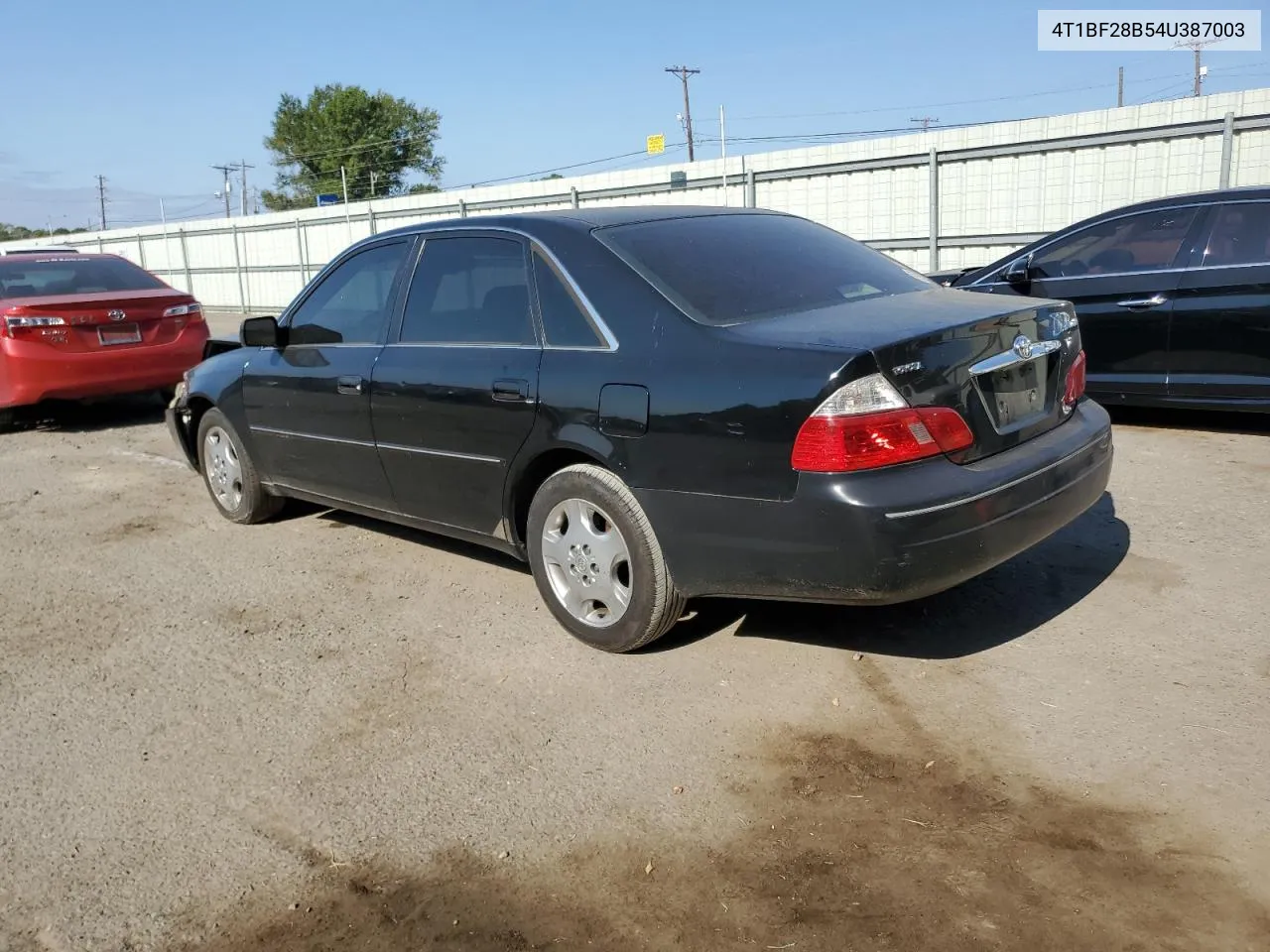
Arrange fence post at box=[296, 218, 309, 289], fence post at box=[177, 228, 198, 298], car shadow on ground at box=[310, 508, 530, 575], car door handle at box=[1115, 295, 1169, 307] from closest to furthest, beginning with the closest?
1. car shadow on ground at box=[310, 508, 530, 575]
2. car door handle at box=[1115, 295, 1169, 307]
3. fence post at box=[296, 218, 309, 289]
4. fence post at box=[177, 228, 198, 298]

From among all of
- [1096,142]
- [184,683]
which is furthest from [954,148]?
[184,683]

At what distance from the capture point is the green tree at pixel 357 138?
76.8 meters

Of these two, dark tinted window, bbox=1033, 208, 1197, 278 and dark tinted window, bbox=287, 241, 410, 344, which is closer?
dark tinted window, bbox=287, 241, 410, 344

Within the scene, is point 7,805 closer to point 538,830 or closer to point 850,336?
point 538,830

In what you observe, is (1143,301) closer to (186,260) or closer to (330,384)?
(330,384)

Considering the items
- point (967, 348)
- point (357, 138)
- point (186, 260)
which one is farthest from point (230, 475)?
point (357, 138)

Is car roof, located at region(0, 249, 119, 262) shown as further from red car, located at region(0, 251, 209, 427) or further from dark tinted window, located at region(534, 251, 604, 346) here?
dark tinted window, located at region(534, 251, 604, 346)

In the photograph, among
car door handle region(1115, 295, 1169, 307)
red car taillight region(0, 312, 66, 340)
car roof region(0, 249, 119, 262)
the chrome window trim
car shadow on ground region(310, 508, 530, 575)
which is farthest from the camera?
car roof region(0, 249, 119, 262)

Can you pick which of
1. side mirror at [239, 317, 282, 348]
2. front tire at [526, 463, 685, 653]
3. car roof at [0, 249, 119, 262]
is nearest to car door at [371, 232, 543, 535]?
front tire at [526, 463, 685, 653]

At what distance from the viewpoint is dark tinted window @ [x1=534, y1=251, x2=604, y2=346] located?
389cm

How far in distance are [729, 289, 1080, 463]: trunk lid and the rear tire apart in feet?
11.3

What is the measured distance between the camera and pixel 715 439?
3.40 metres

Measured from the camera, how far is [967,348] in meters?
3.42

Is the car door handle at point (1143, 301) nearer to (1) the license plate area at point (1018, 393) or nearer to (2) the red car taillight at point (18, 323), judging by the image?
(1) the license plate area at point (1018, 393)
